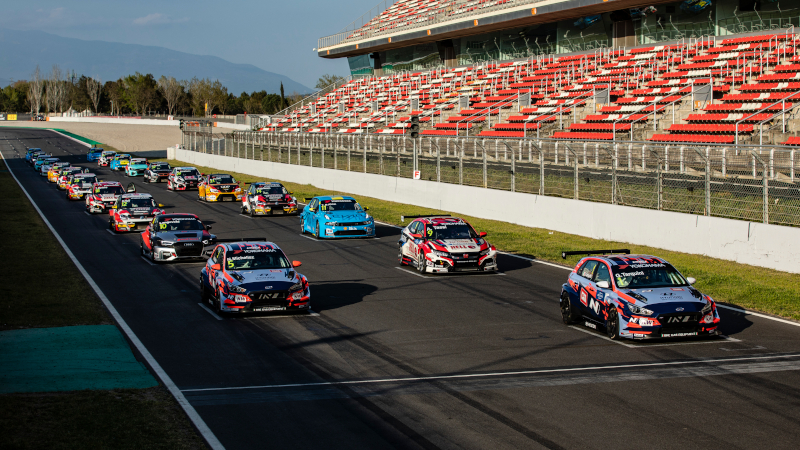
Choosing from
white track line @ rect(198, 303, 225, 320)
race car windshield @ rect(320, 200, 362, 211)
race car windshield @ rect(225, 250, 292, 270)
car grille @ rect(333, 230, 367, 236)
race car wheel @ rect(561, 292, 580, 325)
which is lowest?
white track line @ rect(198, 303, 225, 320)

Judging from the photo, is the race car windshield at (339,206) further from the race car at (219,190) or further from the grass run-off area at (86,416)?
the race car at (219,190)

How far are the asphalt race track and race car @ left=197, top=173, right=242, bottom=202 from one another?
76.6 feet

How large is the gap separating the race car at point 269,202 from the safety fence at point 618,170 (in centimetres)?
584

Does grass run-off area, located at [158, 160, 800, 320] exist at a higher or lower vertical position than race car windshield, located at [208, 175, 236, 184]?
lower

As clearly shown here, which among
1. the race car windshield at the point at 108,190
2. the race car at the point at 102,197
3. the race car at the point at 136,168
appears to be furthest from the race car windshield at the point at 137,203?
the race car at the point at 136,168

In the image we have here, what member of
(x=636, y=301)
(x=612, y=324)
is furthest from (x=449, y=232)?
(x=636, y=301)

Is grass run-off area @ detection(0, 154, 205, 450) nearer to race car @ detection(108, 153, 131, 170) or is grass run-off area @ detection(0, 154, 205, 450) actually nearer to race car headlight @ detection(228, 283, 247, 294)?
race car headlight @ detection(228, 283, 247, 294)

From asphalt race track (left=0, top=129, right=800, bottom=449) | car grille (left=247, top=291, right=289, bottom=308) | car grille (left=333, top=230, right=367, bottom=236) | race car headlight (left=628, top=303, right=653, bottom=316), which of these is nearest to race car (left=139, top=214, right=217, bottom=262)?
asphalt race track (left=0, top=129, right=800, bottom=449)

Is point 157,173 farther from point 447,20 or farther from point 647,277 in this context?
point 647,277

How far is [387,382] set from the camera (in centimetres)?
1082

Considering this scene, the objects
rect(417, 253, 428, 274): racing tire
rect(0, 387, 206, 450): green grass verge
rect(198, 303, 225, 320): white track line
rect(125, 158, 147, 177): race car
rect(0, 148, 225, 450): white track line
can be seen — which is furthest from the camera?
rect(125, 158, 147, 177): race car

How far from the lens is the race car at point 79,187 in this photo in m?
45.2

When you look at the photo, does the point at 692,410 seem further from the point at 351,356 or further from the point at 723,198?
the point at 723,198

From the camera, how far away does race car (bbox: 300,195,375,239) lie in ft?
90.6
